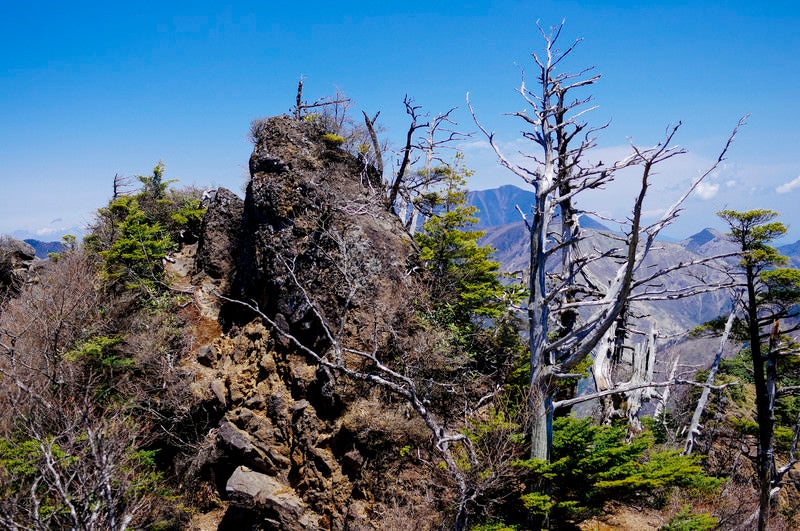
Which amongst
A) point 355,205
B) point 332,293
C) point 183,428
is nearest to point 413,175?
point 355,205

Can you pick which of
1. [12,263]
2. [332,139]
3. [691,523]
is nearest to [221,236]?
[332,139]

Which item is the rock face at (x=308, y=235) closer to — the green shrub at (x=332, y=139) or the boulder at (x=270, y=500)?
the green shrub at (x=332, y=139)

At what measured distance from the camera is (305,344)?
1591cm

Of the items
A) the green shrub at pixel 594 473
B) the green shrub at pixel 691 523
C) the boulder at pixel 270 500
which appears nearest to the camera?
the green shrub at pixel 691 523

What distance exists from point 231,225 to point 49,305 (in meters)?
9.25

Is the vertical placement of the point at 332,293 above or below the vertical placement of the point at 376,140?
below

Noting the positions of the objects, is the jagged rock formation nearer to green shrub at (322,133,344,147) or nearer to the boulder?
green shrub at (322,133,344,147)

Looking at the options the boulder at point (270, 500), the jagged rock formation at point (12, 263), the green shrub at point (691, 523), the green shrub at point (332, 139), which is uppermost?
the green shrub at point (332, 139)

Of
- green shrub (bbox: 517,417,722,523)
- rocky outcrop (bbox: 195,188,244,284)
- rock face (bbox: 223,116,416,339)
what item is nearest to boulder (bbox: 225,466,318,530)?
rock face (bbox: 223,116,416,339)

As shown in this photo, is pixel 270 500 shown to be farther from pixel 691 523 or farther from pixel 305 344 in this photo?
pixel 691 523

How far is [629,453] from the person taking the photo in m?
10.0

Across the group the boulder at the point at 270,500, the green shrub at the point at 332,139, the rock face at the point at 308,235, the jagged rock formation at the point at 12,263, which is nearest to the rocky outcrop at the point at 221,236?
the rock face at the point at 308,235

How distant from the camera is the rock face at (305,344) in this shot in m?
13.6

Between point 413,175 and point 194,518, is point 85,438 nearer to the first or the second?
point 194,518
